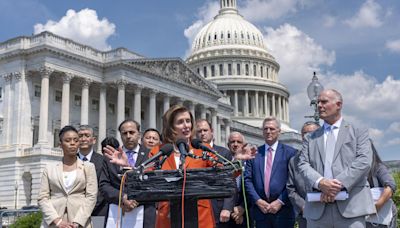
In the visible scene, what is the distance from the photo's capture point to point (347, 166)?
6520mm

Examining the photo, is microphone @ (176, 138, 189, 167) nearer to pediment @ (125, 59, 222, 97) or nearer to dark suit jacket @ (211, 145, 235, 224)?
dark suit jacket @ (211, 145, 235, 224)

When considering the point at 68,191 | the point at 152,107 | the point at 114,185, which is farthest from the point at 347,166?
the point at 152,107

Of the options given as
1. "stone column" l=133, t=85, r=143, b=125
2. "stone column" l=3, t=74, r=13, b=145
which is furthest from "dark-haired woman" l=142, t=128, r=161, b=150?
"stone column" l=133, t=85, r=143, b=125

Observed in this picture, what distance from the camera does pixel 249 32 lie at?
107m

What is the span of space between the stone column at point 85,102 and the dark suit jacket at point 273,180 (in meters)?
38.9

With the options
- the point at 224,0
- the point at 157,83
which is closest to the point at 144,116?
the point at 157,83

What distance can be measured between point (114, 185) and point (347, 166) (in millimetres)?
3412

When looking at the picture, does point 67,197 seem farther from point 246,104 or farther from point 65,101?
point 246,104

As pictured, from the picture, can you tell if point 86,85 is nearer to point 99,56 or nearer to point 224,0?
point 99,56

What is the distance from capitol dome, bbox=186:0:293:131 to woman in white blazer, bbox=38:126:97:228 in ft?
288

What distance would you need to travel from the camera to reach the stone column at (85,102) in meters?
46.3

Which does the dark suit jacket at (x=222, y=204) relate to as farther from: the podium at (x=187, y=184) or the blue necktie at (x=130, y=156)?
the podium at (x=187, y=184)

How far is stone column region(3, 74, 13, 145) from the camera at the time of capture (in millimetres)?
44281

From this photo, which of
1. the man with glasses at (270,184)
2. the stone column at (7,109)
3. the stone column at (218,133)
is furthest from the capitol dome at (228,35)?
Result: the man with glasses at (270,184)
